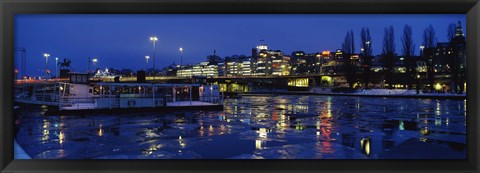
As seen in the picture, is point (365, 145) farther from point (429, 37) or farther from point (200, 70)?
point (200, 70)

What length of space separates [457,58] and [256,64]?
53169 millimetres

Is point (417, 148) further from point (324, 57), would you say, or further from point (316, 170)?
point (324, 57)

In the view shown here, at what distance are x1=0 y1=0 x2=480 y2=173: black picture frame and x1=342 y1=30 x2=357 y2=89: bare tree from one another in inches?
1344

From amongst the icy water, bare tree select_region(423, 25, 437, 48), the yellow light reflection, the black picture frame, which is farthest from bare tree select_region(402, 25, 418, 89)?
the black picture frame

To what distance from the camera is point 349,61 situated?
3694cm

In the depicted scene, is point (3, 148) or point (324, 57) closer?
point (3, 148)

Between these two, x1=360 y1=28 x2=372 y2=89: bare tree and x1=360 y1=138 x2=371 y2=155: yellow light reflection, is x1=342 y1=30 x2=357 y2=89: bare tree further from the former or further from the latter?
x1=360 y1=138 x2=371 y2=155: yellow light reflection

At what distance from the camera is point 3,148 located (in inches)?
136

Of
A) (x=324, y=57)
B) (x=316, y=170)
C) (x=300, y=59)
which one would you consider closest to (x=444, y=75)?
(x=316, y=170)

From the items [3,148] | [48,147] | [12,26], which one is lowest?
[48,147]
